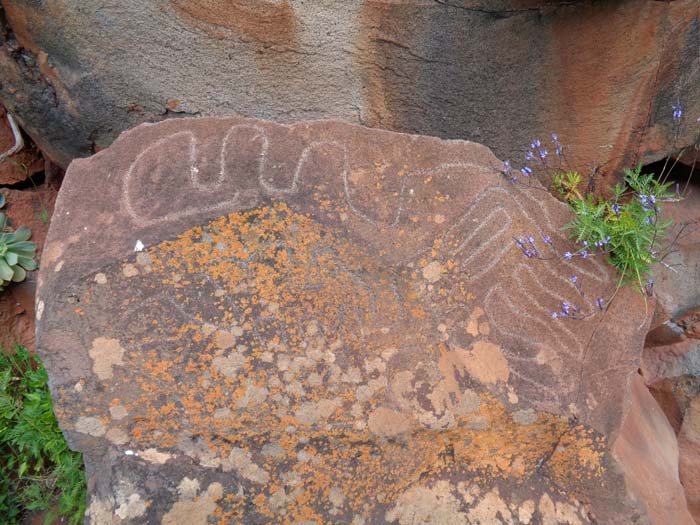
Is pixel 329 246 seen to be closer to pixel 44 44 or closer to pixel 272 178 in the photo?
pixel 272 178

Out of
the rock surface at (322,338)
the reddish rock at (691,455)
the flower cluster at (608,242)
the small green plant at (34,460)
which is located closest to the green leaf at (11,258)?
the small green plant at (34,460)

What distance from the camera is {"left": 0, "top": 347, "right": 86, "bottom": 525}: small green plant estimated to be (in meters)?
2.09

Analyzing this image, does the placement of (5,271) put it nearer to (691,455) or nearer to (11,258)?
(11,258)

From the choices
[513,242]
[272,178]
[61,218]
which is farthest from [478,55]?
[61,218]

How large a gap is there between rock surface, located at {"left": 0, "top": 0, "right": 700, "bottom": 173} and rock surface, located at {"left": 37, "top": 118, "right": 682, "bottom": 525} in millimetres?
567

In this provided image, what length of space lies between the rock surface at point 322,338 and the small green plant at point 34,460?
65 cm

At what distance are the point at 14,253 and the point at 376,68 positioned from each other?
1.69m

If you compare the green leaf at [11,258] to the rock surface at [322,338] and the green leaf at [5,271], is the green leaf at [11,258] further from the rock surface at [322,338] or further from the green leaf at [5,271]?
the rock surface at [322,338]

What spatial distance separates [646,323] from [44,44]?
7.47 feet

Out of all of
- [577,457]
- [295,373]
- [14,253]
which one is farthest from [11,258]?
[577,457]

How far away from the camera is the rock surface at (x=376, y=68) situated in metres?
2.00

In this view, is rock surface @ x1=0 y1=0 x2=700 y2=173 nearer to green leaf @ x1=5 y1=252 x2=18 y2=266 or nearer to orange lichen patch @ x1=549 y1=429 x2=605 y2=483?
green leaf @ x1=5 y1=252 x2=18 y2=266

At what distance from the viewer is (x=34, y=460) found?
86.7 inches

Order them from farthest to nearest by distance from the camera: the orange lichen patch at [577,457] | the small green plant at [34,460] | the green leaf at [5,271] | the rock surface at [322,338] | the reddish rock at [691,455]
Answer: the reddish rock at [691,455] → the green leaf at [5,271] → the small green plant at [34,460] → the orange lichen patch at [577,457] → the rock surface at [322,338]
